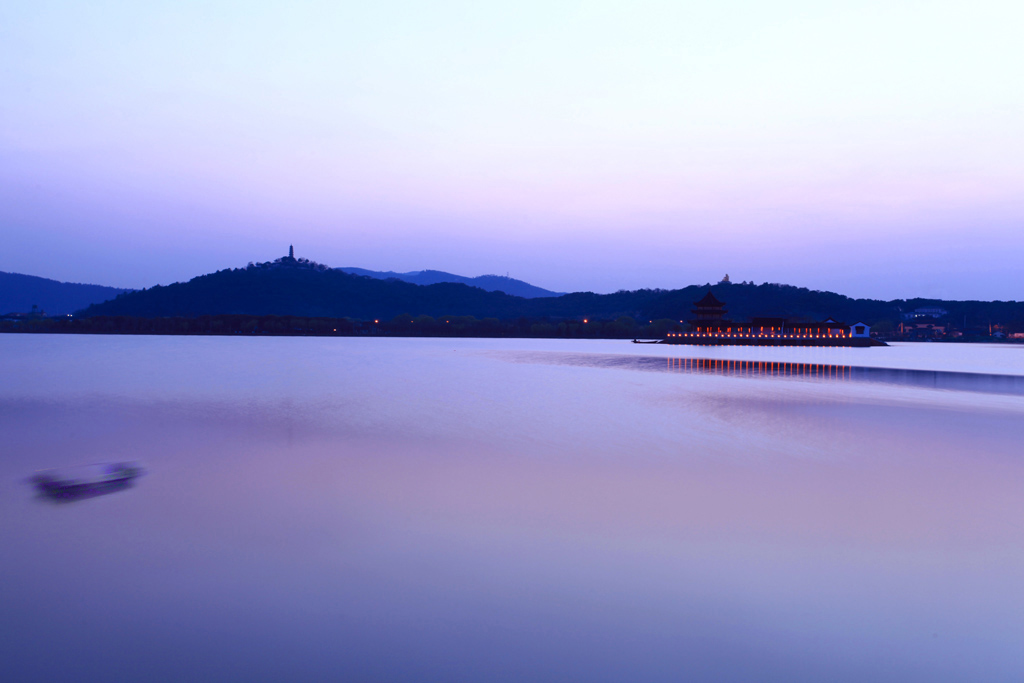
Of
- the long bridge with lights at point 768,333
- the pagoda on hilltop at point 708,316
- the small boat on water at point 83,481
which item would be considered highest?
the pagoda on hilltop at point 708,316

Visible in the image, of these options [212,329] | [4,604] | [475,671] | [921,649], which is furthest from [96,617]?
[212,329]

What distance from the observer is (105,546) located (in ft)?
17.3

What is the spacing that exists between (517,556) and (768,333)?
67.5 meters

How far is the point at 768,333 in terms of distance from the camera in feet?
219

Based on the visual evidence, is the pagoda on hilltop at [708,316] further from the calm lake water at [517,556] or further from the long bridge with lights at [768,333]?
the calm lake water at [517,556]

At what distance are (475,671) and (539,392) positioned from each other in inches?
627

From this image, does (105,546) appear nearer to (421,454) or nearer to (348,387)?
(421,454)

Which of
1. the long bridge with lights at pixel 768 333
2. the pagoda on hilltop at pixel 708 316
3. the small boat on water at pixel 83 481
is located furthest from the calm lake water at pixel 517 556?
the pagoda on hilltop at pixel 708 316

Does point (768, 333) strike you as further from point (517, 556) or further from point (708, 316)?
point (517, 556)

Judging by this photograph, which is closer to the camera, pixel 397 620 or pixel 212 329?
pixel 397 620

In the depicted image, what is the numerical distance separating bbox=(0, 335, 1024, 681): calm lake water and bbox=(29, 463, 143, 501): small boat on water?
0.25m

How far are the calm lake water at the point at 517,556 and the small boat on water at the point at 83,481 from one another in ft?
0.81

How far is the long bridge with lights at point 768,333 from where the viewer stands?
6506cm

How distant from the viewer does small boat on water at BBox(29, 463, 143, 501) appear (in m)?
6.86
